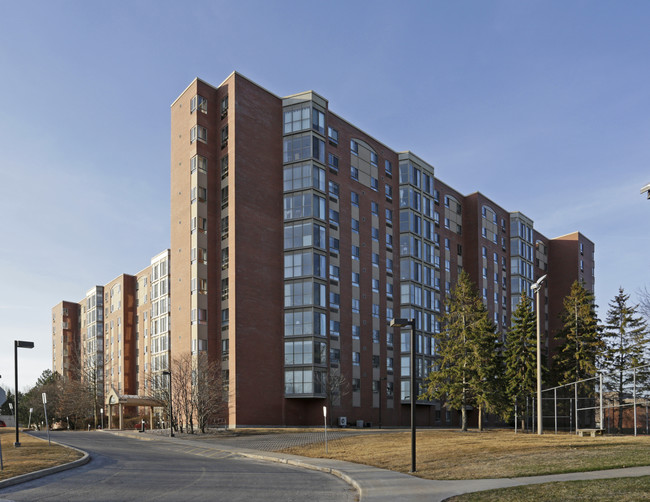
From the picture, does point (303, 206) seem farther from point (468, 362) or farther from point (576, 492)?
point (576, 492)

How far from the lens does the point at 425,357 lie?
7162cm

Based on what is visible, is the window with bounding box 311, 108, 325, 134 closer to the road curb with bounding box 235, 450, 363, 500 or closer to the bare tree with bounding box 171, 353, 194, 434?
the bare tree with bounding box 171, 353, 194, 434

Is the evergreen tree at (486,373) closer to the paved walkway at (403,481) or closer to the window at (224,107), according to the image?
the paved walkway at (403,481)

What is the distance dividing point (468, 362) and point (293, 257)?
63.2ft

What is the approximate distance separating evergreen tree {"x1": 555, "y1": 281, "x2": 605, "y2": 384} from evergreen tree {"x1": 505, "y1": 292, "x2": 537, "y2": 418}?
5.73 m

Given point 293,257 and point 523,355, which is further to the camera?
point 293,257

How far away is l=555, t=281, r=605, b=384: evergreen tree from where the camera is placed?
6125 centimetres

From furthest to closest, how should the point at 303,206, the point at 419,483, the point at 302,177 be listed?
the point at 302,177 < the point at 303,206 < the point at 419,483

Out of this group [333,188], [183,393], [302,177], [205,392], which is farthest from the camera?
[333,188]

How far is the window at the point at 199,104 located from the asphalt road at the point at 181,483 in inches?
1632

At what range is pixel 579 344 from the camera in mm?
62906

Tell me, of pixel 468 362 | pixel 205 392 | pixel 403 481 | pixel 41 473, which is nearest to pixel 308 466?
pixel 403 481

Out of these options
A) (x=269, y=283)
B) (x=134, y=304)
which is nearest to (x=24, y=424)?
(x=134, y=304)

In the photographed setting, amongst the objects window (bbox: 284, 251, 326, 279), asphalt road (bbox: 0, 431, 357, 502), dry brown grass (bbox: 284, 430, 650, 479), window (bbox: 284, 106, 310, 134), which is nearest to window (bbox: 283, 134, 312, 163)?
window (bbox: 284, 106, 310, 134)
